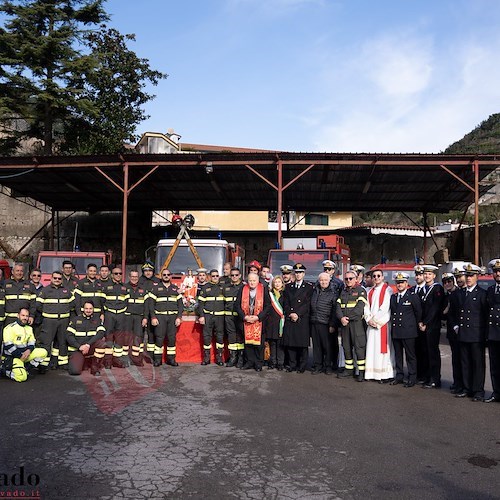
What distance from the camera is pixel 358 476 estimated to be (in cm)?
445

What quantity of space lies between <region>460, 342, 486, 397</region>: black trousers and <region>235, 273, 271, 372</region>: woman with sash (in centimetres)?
326

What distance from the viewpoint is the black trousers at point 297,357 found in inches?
365

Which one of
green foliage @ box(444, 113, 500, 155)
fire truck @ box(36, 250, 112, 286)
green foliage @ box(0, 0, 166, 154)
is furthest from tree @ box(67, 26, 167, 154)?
green foliage @ box(444, 113, 500, 155)

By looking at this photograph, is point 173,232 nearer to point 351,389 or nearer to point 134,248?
point 134,248

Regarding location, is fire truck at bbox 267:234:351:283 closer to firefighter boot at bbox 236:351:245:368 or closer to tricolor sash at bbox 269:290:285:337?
tricolor sash at bbox 269:290:285:337

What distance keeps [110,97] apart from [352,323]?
25005mm

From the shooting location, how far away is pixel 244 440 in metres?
5.35

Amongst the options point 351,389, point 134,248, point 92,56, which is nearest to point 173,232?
point 134,248

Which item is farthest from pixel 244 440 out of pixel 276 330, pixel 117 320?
pixel 117 320

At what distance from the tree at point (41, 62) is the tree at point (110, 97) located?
2.92ft

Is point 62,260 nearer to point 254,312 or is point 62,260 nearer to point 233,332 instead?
point 233,332

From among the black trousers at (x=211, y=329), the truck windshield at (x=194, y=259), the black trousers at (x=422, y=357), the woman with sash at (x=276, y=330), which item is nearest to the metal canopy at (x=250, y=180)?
the truck windshield at (x=194, y=259)

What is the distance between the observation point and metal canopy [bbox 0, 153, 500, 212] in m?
18.0

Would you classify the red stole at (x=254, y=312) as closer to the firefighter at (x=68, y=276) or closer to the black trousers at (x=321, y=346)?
the black trousers at (x=321, y=346)
